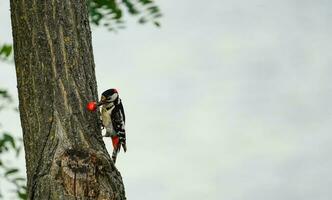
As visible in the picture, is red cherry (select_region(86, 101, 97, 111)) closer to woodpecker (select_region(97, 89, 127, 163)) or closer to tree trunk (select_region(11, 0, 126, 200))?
tree trunk (select_region(11, 0, 126, 200))

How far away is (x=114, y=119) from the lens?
5.50 m

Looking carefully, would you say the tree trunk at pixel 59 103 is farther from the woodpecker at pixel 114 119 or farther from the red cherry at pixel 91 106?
the woodpecker at pixel 114 119

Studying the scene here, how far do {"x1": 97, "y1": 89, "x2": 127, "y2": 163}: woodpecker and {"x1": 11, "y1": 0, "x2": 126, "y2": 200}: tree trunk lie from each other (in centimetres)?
161

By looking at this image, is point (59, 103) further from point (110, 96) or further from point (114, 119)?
point (114, 119)

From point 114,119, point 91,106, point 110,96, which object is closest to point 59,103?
point 91,106

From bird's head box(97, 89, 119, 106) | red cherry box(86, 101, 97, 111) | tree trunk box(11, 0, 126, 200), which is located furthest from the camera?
bird's head box(97, 89, 119, 106)

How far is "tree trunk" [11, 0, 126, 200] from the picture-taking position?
318 centimetres

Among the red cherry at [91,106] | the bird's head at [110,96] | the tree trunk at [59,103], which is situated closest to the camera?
the tree trunk at [59,103]

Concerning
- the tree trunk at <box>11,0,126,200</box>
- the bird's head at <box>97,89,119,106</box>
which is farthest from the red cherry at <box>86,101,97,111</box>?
the bird's head at <box>97,89,119,106</box>

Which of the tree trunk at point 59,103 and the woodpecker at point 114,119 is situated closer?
the tree trunk at point 59,103

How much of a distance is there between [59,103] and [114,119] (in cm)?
210

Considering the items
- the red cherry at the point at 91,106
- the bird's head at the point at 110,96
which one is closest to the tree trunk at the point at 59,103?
the red cherry at the point at 91,106

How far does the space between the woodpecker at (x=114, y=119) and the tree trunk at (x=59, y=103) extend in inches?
63.4

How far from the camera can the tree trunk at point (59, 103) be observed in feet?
10.4
